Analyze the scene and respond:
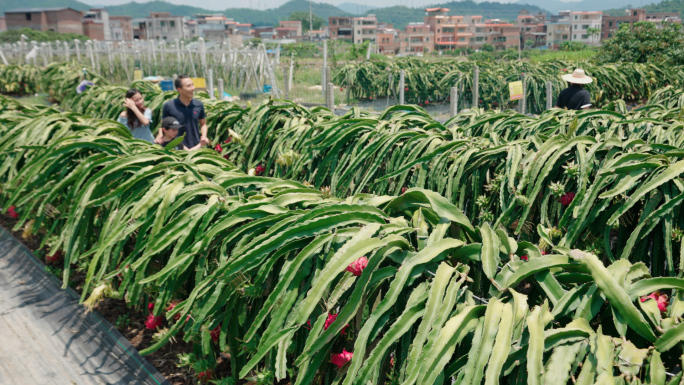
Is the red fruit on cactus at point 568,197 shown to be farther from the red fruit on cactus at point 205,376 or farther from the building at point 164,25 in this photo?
the building at point 164,25

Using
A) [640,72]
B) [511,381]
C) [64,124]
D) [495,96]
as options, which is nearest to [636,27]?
[640,72]

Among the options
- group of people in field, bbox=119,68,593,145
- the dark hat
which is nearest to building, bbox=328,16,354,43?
group of people in field, bbox=119,68,593,145

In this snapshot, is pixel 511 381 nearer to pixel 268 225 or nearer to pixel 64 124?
pixel 268 225

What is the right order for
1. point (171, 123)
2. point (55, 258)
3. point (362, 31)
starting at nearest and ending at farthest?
1. point (55, 258)
2. point (171, 123)
3. point (362, 31)

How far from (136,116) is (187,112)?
47cm

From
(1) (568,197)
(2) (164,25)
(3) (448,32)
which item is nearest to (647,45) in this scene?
(1) (568,197)

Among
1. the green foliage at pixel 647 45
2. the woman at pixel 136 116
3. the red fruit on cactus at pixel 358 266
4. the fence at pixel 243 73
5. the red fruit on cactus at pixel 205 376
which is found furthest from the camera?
the green foliage at pixel 647 45

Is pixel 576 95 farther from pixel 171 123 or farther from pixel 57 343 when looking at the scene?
pixel 57 343

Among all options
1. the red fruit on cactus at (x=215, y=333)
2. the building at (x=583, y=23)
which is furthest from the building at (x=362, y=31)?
the red fruit on cactus at (x=215, y=333)

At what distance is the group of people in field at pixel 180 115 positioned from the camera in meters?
5.04

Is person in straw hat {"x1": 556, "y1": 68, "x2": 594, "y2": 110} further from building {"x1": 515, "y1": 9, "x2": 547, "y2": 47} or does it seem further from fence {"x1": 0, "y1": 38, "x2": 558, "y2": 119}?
building {"x1": 515, "y1": 9, "x2": 547, "y2": 47}

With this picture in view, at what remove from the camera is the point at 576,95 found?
5984 mm

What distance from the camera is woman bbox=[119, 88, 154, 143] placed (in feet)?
16.5

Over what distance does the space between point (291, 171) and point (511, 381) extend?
9.34ft
